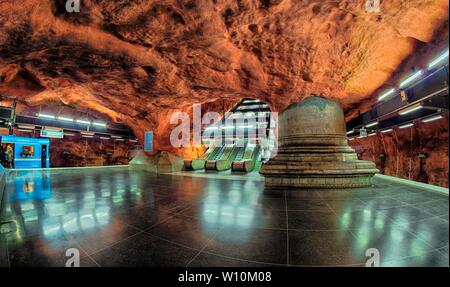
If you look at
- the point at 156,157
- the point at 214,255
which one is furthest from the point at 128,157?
the point at 214,255

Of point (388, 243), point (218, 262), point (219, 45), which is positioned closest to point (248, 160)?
point (219, 45)

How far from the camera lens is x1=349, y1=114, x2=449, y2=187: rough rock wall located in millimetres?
9955

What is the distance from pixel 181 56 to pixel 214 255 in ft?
15.6

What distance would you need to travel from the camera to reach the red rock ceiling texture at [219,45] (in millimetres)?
3309

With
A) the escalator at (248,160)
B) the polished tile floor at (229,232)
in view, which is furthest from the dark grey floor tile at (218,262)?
the escalator at (248,160)

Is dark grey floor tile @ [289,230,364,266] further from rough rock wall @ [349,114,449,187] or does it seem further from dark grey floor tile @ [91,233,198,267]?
rough rock wall @ [349,114,449,187]

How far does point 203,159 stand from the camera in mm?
14477

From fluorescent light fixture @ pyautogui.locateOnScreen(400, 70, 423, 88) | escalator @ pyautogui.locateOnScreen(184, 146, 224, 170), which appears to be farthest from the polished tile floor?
escalator @ pyautogui.locateOnScreen(184, 146, 224, 170)

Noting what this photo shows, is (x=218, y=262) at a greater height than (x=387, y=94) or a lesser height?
lesser

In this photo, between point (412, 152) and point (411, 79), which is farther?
point (412, 152)

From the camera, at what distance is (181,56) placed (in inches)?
195

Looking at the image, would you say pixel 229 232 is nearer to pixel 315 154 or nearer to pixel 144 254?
pixel 144 254

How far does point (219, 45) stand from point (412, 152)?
1422cm
